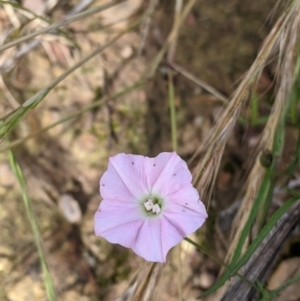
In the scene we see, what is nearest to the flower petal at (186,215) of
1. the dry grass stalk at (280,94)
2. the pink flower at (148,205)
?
the pink flower at (148,205)

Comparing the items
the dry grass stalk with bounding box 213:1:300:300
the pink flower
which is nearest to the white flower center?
the pink flower

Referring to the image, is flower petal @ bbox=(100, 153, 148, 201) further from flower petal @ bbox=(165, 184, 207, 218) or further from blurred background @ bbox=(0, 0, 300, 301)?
blurred background @ bbox=(0, 0, 300, 301)

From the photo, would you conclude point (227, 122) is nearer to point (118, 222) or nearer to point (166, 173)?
point (166, 173)

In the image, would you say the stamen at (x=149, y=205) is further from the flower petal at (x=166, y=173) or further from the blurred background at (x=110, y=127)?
the blurred background at (x=110, y=127)

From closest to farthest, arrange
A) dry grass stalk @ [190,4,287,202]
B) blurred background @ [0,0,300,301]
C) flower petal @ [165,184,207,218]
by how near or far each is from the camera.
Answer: flower petal @ [165,184,207,218] < dry grass stalk @ [190,4,287,202] < blurred background @ [0,0,300,301]

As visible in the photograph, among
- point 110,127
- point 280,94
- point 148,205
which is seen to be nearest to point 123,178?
point 148,205

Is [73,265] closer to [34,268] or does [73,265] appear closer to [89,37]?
[34,268]
